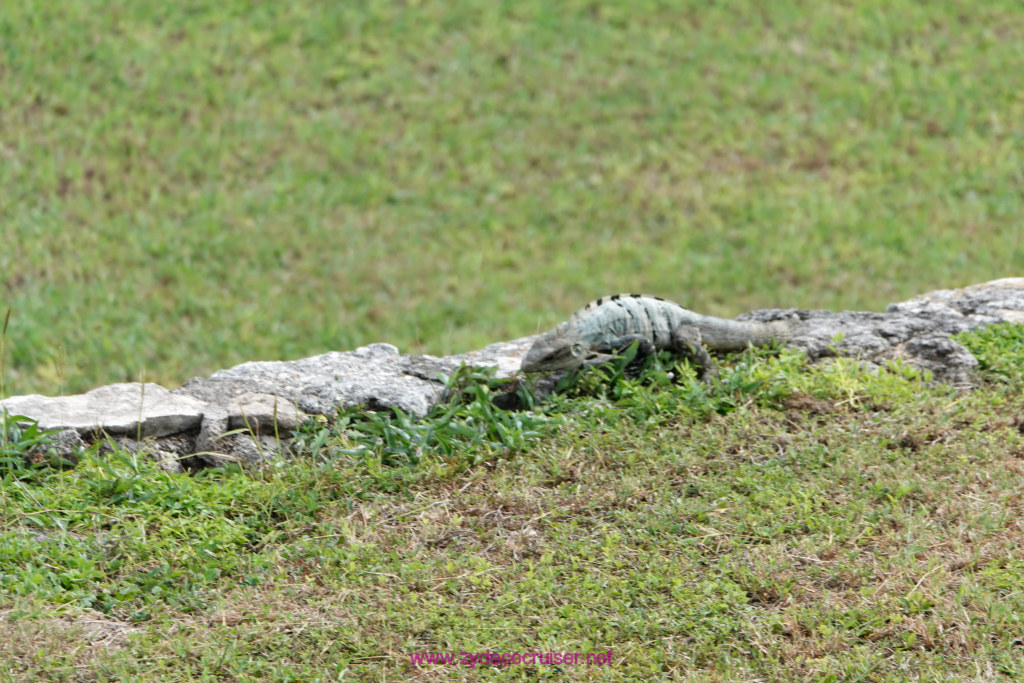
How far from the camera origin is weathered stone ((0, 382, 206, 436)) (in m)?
4.47

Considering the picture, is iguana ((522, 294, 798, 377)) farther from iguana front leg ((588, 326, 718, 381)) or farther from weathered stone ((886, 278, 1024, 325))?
weathered stone ((886, 278, 1024, 325))

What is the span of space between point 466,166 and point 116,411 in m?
6.72

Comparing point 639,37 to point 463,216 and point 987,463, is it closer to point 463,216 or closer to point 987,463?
point 463,216

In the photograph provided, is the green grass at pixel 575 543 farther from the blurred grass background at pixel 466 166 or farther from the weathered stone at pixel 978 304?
the blurred grass background at pixel 466 166

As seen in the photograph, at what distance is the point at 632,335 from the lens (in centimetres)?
496

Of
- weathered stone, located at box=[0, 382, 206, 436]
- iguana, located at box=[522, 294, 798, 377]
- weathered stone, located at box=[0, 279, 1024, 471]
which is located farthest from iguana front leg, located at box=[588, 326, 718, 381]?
weathered stone, located at box=[0, 382, 206, 436]

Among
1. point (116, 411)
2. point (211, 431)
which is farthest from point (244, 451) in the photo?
point (116, 411)

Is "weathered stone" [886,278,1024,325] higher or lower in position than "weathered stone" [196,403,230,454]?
higher

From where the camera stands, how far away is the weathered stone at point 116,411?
4.47 meters

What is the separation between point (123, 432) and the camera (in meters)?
4.50

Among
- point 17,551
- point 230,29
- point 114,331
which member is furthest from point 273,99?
point 17,551

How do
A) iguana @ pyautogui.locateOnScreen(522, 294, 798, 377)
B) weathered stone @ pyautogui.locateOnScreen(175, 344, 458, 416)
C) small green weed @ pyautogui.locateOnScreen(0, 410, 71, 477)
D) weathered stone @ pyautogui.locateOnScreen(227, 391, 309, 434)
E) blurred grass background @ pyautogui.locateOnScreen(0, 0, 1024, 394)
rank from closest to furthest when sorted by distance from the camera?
small green weed @ pyautogui.locateOnScreen(0, 410, 71, 477), weathered stone @ pyautogui.locateOnScreen(227, 391, 309, 434), weathered stone @ pyautogui.locateOnScreen(175, 344, 458, 416), iguana @ pyautogui.locateOnScreen(522, 294, 798, 377), blurred grass background @ pyautogui.locateOnScreen(0, 0, 1024, 394)

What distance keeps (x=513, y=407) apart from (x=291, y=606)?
1.47 m

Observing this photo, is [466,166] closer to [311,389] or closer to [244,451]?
[311,389]
